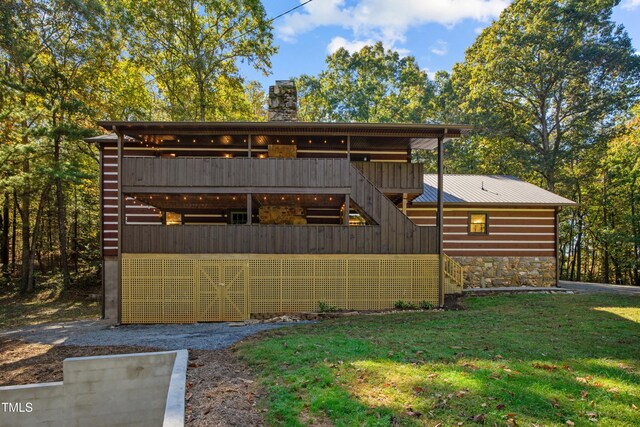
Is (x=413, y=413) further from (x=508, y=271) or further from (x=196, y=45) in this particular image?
(x=196, y=45)

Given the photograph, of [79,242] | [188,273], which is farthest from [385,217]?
[79,242]

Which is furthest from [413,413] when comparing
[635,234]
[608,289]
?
[635,234]

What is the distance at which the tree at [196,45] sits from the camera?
Result: 2338 cm

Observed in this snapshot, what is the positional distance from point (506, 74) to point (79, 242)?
35.7m

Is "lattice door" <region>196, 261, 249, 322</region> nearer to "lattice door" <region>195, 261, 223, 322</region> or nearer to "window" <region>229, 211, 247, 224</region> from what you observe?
"lattice door" <region>195, 261, 223, 322</region>

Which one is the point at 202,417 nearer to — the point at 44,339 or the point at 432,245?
the point at 44,339

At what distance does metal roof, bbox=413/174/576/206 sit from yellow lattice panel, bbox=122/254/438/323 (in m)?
5.96

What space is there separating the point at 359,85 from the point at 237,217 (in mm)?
27656

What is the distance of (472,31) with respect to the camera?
32.3 metres

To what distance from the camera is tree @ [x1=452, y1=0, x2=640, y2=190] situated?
24859mm

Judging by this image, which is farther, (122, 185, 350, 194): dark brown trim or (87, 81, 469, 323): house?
(122, 185, 350, 194): dark brown trim

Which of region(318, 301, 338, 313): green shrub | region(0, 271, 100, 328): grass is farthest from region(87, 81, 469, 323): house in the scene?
region(0, 271, 100, 328): grass

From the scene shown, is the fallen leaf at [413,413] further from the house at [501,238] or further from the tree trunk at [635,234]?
the tree trunk at [635,234]

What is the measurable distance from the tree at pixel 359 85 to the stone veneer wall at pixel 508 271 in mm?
23776
